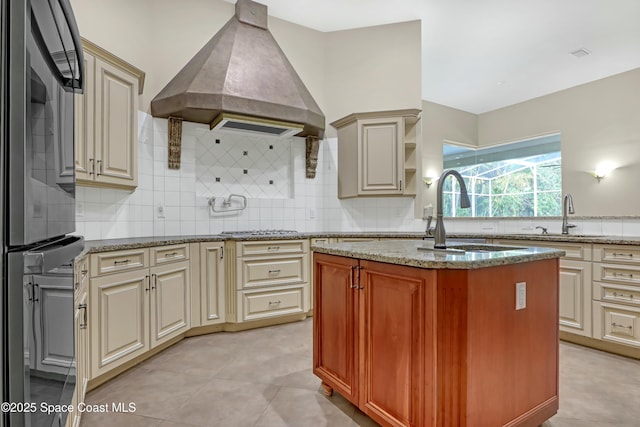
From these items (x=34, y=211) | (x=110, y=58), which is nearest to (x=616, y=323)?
(x=34, y=211)

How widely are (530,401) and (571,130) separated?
5.28 metres

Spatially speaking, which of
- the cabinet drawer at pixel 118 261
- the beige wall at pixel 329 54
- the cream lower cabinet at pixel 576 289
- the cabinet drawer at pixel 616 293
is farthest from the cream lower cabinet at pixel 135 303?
the cabinet drawer at pixel 616 293

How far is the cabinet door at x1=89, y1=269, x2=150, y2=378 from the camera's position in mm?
1989

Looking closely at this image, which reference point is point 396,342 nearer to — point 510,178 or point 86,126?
point 86,126

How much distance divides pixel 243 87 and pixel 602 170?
5.12 m

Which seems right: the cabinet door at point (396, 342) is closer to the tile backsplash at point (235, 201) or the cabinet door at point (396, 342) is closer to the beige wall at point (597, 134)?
the tile backsplash at point (235, 201)

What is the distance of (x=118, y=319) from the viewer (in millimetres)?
2160

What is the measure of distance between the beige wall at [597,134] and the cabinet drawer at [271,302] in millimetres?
4528

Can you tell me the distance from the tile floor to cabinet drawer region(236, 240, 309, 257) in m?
0.80

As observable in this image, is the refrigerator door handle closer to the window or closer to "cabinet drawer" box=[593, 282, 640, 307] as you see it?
"cabinet drawer" box=[593, 282, 640, 307]

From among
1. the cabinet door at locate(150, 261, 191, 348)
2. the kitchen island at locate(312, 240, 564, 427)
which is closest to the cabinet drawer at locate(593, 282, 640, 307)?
the kitchen island at locate(312, 240, 564, 427)

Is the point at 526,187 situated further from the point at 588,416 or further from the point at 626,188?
the point at 588,416

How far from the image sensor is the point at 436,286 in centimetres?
130

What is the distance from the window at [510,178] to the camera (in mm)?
5723
